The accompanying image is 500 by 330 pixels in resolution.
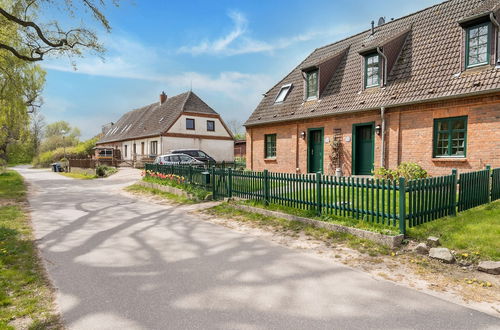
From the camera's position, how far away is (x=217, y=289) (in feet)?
13.7

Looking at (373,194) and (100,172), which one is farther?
(100,172)

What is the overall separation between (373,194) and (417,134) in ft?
22.9

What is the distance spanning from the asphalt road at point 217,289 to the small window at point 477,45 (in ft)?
34.6

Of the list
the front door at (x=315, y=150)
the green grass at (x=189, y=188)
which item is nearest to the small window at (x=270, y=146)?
the front door at (x=315, y=150)

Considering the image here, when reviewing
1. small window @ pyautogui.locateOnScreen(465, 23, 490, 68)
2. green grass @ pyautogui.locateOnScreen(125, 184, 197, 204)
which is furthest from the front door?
green grass @ pyautogui.locateOnScreen(125, 184, 197, 204)

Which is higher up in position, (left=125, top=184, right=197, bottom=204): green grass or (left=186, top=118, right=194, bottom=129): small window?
(left=186, top=118, right=194, bottom=129): small window

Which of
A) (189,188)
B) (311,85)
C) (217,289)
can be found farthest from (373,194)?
(311,85)

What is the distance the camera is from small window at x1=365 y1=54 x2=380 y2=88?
1419 centimetres

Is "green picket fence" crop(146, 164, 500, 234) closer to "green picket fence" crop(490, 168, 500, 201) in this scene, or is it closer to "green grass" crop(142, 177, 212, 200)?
"green picket fence" crop(490, 168, 500, 201)

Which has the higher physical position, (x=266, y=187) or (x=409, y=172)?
(x=409, y=172)

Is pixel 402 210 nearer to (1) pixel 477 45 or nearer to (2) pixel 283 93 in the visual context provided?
(1) pixel 477 45

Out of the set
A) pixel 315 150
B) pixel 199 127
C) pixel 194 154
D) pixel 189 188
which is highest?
pixel 199 127

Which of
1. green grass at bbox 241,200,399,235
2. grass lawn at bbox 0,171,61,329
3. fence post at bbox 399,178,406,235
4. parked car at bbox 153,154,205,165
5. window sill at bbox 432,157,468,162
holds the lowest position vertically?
grass lawn at bbox 0,171,61,329

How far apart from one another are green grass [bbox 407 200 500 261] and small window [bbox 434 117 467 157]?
4390 millimetres
